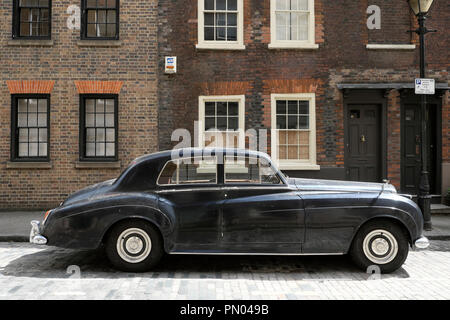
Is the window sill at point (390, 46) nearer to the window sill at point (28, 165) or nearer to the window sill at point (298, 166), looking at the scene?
the window sill at point (298, 166)

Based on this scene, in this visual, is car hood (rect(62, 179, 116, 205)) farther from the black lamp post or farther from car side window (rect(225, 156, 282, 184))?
the black lamp post

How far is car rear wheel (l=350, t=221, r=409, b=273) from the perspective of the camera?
500cm

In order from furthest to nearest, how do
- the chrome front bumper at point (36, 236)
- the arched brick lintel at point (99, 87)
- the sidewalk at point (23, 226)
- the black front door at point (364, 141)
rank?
the black front door at point (364, 141) → the arched brick lintel at point (99, 87) → the sidewalk at point (23, 226) → the chrome front bumper at point (36, 236)

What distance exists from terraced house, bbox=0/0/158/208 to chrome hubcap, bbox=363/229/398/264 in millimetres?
6839

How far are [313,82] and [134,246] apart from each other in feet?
24.5

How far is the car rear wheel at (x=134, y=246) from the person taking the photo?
496 cm

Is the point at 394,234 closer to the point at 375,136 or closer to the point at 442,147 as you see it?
the point at 375,136

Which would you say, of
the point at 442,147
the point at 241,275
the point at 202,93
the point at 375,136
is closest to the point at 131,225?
the point at 241,275

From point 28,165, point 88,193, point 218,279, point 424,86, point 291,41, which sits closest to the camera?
point 218,279

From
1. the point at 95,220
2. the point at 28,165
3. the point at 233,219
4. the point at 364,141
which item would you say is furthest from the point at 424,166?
the point at 28,165

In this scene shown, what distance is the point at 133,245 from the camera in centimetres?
498

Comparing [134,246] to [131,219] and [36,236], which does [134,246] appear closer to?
[131,219]

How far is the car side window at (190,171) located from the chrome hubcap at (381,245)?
7.32 ft

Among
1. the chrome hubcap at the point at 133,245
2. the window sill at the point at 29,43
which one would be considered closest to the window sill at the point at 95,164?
the window sill at the point at 29,43
